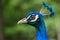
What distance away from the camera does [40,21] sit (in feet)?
17.1

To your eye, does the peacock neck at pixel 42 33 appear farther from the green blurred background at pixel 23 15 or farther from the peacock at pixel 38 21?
the green blurred background at pixel 23 15

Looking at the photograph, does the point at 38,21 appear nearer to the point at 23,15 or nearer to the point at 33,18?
the point at 33,18

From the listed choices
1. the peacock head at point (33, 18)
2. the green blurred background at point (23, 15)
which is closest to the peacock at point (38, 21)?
the peacock head at point (33, 18)

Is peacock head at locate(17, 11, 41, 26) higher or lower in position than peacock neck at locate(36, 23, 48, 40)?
higher

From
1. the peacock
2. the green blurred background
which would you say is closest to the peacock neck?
the peacock

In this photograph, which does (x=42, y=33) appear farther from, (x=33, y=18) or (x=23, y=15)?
(x=23, y=15)

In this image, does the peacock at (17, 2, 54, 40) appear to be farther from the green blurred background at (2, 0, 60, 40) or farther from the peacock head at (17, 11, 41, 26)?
the green blurred background at (2, 0, 60, 40)

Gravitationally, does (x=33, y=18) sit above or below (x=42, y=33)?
above

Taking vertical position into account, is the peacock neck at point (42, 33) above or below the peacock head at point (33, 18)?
below

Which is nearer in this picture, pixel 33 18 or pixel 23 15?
pixel 33 18

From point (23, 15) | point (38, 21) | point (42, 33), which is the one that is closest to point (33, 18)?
point (38, 21)

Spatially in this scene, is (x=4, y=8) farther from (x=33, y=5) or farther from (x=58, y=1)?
(x=58, y=1)

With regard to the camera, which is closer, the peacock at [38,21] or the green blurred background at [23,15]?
the peacock at [38,21]

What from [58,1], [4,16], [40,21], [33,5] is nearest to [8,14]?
[4,16]
